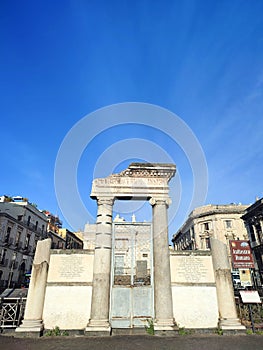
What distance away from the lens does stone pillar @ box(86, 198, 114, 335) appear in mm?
7975

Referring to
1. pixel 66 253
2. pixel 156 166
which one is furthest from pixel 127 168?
pixel 66 253

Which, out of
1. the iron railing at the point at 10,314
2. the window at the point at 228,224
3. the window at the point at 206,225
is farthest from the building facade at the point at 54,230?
the iron railing at the point at 10,314

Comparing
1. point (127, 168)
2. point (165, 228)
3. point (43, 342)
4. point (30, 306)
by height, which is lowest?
point (43, 342)

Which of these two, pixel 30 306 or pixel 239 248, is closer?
pixel 30 306

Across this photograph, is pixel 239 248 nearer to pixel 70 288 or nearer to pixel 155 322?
pixel 155 322

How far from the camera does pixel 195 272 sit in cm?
902

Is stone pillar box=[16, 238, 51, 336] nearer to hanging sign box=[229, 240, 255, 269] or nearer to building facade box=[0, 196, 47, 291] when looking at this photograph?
hanging sign box=[229, 240, 255, 269]

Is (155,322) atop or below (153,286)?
below

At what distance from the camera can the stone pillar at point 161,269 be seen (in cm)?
820

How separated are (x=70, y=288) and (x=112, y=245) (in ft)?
7.04

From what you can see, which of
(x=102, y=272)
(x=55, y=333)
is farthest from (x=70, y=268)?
(x=55, y=333)

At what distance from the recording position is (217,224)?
40.5m

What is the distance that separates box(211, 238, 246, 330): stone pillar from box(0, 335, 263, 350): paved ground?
1.72 ft

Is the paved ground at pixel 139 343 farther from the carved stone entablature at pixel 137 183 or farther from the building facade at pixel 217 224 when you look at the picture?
the building facade at pixel 217 224
